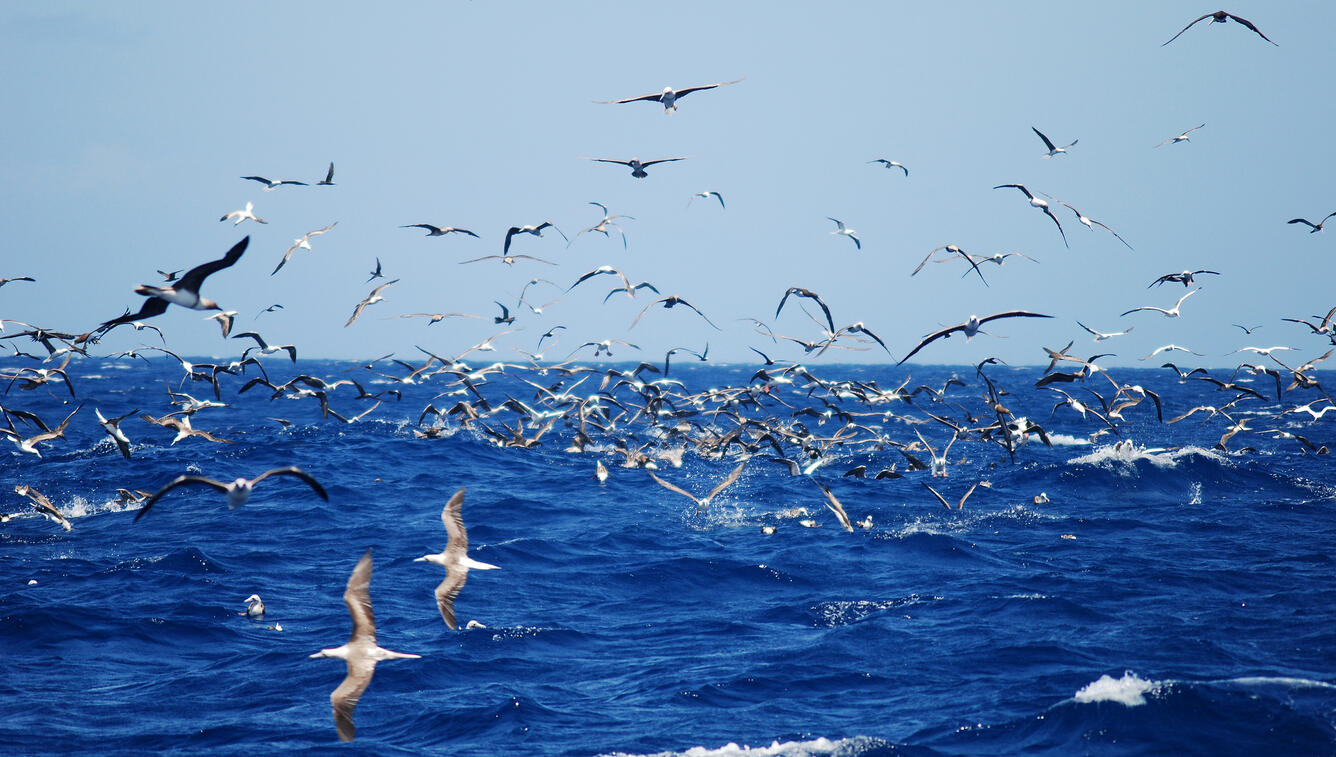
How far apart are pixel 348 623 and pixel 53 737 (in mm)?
4073

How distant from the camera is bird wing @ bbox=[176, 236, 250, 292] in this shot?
26.9 feet

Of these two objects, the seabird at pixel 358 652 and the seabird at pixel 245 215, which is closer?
the seabird at pixel 358 652

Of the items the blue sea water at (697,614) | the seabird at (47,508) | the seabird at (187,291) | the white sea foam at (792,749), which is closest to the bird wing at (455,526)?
the blue sea water at (697,614)

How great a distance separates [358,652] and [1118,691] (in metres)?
8.71

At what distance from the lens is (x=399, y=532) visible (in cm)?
2072

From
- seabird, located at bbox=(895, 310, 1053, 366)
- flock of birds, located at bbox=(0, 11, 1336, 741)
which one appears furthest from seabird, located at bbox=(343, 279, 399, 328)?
seabird, located at bbox=(895, 310, 1053, 366)

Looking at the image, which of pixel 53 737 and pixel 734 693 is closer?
pixel 53 737

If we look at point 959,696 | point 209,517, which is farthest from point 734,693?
point 209,517

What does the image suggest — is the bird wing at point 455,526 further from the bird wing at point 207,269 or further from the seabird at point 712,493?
the seabird at point 712,493

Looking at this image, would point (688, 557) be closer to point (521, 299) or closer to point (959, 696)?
point (959, 696)

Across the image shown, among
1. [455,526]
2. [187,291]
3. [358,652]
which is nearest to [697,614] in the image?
[455,526]

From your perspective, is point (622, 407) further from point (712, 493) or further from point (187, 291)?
point (187, 291)

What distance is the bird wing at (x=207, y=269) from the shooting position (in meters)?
8.21

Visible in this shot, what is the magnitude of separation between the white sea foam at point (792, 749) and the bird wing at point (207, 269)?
629cm
